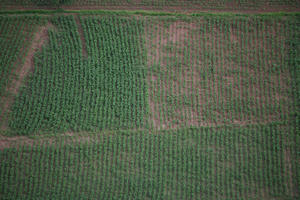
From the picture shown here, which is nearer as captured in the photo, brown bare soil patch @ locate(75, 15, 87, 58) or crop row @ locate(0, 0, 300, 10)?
brown bare soil patch @ locate(75, 15, 87, 58)

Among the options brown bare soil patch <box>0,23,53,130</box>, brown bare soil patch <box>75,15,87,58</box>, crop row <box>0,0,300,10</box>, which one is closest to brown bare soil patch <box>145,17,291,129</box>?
crop row <box>0,0,300,10</box>

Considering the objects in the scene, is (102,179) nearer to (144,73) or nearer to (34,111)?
(34,111)

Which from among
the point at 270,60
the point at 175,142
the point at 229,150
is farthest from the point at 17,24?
the point at 270,60

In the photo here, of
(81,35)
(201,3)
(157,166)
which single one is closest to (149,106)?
(157,166)

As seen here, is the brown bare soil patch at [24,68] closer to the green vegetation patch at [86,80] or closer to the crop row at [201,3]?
the green vegetation patch at [86,80]

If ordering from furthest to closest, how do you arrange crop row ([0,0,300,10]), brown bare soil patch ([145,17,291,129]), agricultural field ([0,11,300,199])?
crop row ([0,0,300,10]) < brown bare soil patch ([145,17,291,129]) < agricultural field ([0,11,300,199])

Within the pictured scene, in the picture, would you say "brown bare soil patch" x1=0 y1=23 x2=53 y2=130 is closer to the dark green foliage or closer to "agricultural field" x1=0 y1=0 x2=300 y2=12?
"agricultural field" x1=0 y1=0 x2=300 y2=12

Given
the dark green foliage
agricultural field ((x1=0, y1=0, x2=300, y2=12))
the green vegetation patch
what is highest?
agricultural field ((x1=0, y1=0, x2=300, y2=12))
